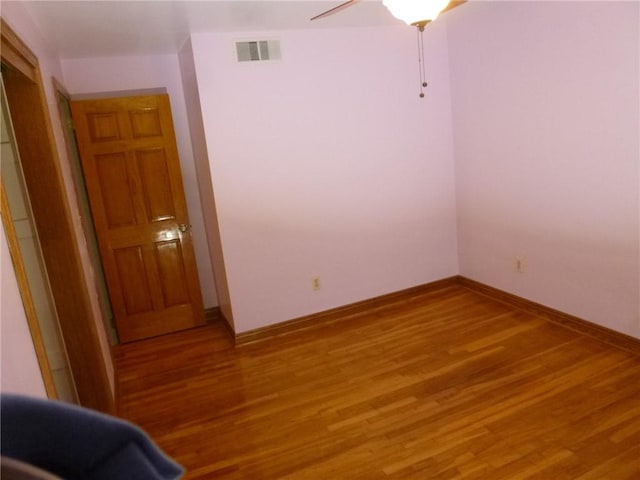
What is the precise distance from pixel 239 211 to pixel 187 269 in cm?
88

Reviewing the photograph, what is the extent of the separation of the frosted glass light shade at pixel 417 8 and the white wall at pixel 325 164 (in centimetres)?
187

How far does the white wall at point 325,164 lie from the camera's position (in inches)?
137

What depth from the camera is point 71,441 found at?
63 centimetres

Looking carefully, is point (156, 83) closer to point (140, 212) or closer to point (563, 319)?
point (140, 212)

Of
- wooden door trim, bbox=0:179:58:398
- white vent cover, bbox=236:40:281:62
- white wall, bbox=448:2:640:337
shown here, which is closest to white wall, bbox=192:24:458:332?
white vent cover, bbox=236:40:281:62

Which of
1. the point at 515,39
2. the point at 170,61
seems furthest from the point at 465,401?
the point at 170,61

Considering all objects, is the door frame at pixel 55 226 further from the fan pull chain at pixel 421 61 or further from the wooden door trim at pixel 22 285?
the fan pull chain at pixel 421 61

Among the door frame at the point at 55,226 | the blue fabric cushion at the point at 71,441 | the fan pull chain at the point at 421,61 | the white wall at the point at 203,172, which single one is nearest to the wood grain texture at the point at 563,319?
the fan pull chain at the point at 421,61

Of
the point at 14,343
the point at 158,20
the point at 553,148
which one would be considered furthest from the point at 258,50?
the point at 14,343

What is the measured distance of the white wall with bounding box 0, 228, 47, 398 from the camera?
1141mm

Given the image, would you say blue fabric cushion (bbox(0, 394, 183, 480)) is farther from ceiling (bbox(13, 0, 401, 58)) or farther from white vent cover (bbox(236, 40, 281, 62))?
white vent cover (bbox(236, 40, 281, 62))

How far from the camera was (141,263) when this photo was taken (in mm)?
3938

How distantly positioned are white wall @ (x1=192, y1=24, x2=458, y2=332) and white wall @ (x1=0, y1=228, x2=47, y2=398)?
7.20ft

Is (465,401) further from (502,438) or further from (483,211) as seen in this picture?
(483,211)
